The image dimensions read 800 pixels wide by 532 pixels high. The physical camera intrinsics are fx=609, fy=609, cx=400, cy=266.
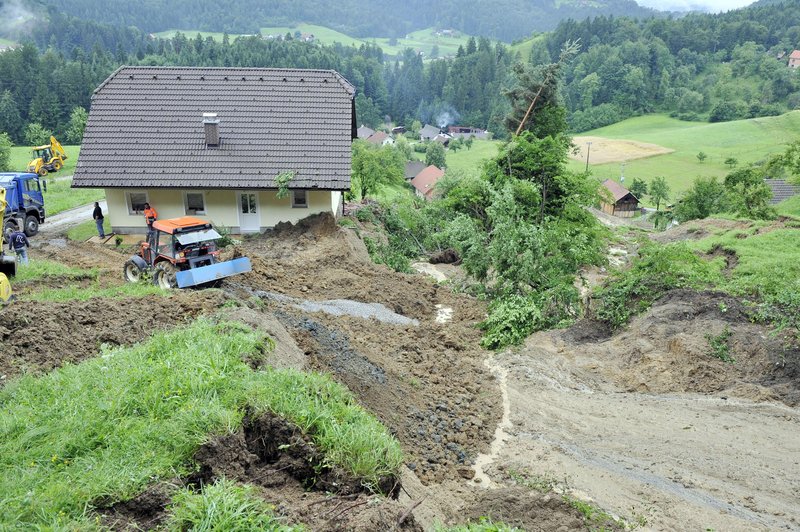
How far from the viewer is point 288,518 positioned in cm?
611

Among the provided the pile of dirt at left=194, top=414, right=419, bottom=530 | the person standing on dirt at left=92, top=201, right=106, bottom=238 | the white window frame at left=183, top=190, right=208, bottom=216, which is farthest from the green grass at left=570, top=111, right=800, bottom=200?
the pile of dirt at left=194, top=414, right=419, bottom=530

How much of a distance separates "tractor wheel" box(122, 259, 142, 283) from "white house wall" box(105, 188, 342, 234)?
24.1 feet

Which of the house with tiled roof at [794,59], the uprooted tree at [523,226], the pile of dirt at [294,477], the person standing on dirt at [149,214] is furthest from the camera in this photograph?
the house with tiled roof at [794,59]

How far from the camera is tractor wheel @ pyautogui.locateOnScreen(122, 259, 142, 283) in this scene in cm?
1748

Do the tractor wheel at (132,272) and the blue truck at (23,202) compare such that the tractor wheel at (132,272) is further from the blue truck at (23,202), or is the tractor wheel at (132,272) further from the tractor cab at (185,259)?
the blue truck at (23,202)

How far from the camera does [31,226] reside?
2522 cm

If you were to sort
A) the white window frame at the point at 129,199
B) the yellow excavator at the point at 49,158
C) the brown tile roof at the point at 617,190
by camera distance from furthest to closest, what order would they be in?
the brown tile roof at the point at 617,190 → the yellow excavator at the point at 49,158 → the white window frame at the point at 129,199

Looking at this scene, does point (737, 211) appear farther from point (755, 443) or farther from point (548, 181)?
point (755, 443)

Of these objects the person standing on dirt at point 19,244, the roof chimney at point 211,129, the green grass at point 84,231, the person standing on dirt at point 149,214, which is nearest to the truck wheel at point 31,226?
the green grass at point 84,231

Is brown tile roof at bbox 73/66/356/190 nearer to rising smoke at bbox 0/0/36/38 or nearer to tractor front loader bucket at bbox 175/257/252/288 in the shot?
tractor front loader bucket at bbox 175/257/252/288

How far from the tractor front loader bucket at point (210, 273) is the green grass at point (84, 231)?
1163cm

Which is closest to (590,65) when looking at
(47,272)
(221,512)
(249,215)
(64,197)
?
(64,197)

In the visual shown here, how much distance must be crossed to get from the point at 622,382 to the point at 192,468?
1054 centimetres

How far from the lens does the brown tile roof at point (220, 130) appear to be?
24375mm
